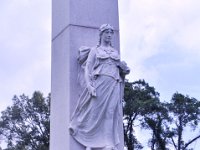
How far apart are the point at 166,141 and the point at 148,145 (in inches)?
47.7

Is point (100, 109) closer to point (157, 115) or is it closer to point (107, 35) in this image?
point (107, 35)

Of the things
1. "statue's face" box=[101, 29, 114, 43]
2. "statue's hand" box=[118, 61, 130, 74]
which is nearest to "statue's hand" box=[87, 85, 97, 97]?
"statue's hand" box=[118, 61, 130, 74]

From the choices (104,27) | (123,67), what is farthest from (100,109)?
(104,27)

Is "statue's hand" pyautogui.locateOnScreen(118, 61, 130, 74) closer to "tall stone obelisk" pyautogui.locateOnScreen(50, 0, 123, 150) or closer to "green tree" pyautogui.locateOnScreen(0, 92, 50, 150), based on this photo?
"tall stone obelisk" pyautogui.locateOnScreen(50, 0, 123, 150)

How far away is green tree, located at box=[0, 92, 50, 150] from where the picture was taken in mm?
33719

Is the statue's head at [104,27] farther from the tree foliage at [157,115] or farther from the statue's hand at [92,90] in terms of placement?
the tree foliage at [157,115]

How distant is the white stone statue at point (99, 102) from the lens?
32.0 ft

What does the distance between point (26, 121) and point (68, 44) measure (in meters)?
25.8

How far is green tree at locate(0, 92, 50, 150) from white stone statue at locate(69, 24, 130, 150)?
2287cm

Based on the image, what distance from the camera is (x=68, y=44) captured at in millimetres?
10336

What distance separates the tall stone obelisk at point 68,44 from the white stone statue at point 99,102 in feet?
0.70

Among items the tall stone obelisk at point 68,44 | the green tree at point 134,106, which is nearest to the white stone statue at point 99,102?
the tall stone obelisk at point 68,44

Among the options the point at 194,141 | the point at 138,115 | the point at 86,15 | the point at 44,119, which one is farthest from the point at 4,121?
the point at 86,15

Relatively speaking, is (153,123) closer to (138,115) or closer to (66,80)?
(138,115)
